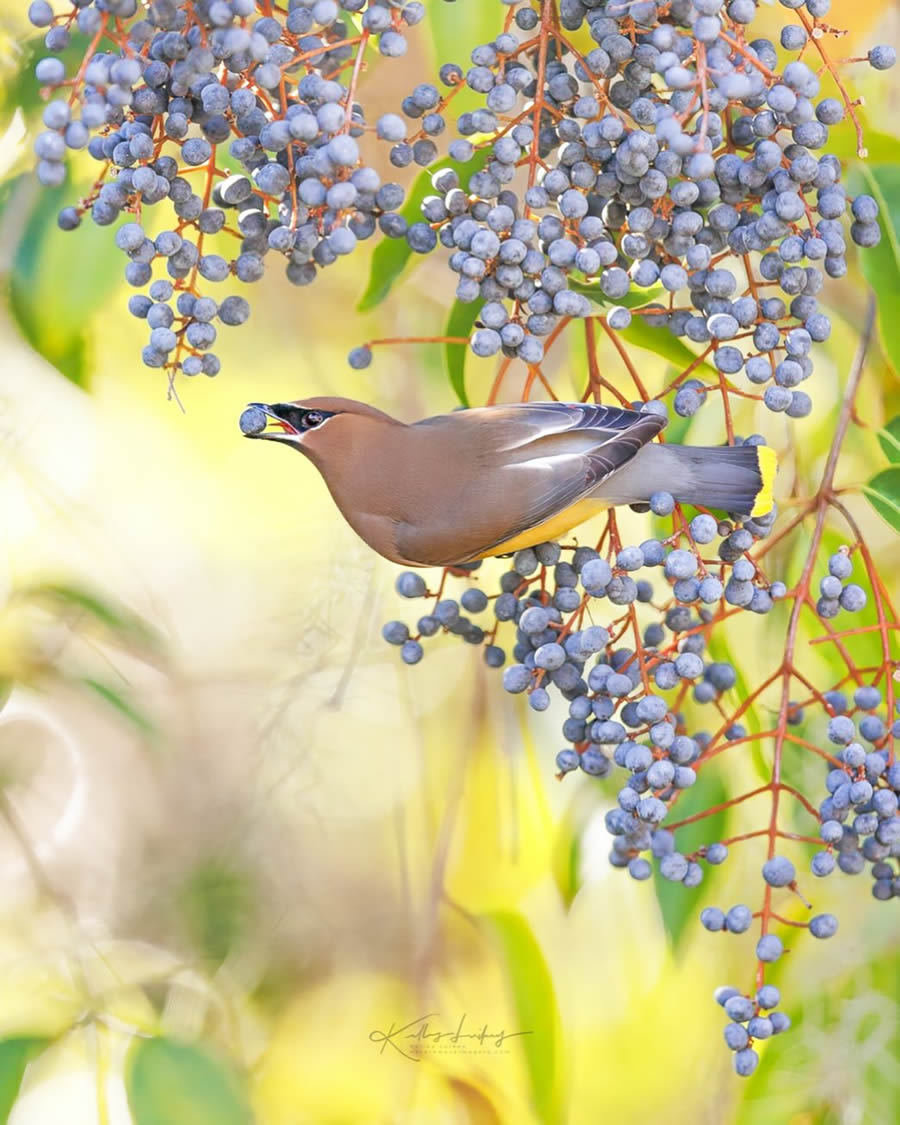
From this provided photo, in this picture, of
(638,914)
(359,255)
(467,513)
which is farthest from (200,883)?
(467,513)

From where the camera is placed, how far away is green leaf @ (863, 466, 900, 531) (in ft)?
3.64

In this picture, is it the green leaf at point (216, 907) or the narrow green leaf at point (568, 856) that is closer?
the narrow green leaf at point (568, 856)

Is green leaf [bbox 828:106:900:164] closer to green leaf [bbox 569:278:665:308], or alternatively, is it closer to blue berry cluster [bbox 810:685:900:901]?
green leaf [bbox 569:278:665:308]

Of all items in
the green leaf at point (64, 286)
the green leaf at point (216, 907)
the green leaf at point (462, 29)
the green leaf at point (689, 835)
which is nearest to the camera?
the green leaf at point (462, 29)

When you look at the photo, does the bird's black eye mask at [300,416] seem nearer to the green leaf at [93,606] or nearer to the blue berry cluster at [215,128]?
the blue berry cluster at [215,128]

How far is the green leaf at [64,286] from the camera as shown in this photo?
1228mm

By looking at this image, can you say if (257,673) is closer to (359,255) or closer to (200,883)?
(200,883)

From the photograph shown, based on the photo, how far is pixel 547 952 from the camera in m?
2.24

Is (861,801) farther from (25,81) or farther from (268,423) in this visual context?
(25,81)

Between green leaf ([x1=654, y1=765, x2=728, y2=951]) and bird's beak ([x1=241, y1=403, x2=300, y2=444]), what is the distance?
626 millimetres

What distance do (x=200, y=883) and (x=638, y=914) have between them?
85cm

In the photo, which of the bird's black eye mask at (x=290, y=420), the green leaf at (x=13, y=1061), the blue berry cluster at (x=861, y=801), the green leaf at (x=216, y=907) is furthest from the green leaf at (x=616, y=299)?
the green leaf at (x=216, y=907)

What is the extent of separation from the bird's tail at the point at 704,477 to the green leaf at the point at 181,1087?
28.8 inches

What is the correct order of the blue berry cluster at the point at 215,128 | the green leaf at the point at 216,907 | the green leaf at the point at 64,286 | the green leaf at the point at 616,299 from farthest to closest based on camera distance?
the green leaf at the point at 216,907
the green leaf at the point at 64,286
the green leaf at the point at 616,299
the blue berry cluster at the point at 215,128
